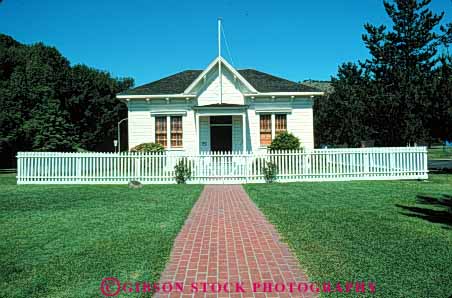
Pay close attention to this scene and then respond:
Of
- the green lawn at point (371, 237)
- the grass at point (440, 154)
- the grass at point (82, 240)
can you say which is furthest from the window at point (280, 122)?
the grass at point (440, 154)

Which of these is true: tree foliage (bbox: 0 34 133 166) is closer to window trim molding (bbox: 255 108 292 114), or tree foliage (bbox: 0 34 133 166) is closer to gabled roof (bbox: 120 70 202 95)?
gabled roof (bbox: 120 70 202 95)

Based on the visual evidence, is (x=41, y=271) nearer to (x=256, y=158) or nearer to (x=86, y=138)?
(x=256, y=158)

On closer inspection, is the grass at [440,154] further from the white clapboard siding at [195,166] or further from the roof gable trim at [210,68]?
the roof gable trim at [210,68]

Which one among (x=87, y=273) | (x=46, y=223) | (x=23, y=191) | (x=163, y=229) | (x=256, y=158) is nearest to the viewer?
(x=87, y=273)

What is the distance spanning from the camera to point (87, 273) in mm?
4398

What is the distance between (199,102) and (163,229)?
14.2 m

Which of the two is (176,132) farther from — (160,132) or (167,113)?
(167,113)

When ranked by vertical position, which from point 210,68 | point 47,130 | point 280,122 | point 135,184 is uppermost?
point 210,68

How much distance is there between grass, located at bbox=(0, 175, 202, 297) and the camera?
165 inches

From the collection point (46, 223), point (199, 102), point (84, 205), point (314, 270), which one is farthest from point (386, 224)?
point (199, 102)

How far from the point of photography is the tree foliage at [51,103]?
97.8 feet

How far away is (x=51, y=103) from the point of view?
109 ft

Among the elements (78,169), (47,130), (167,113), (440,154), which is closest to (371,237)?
(78,169)

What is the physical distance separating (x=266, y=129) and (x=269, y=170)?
18.9 feet
